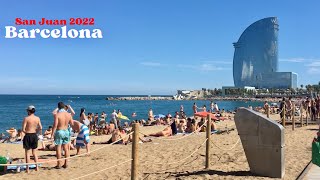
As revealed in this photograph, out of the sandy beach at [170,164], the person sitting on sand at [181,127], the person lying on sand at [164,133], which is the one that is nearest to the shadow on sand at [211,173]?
the sandy beach at [170,164]

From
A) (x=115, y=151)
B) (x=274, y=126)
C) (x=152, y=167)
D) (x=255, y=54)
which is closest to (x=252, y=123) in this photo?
(x=274, y=126)

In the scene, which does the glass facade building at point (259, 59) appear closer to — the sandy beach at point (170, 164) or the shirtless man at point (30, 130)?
the sandy beach at point (170, 164)

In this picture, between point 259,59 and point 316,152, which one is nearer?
point 316,152

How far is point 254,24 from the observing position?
167625 millimetres

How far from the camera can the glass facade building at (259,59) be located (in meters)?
164

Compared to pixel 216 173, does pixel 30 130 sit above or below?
above

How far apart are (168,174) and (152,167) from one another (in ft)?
3.04

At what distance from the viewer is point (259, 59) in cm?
16438

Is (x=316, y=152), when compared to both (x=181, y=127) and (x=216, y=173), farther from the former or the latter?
(x=181, y=127)

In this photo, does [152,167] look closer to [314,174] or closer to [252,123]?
[252,123]

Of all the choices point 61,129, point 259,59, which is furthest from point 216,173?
point 259,59

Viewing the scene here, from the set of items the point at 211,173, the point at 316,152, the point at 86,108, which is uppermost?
the point at 316,152

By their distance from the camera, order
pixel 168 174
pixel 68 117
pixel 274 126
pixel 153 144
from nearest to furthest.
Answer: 1. pixel 274 126
2. pixel 168 174
3. pixel 68 117
4. pixel 153 144

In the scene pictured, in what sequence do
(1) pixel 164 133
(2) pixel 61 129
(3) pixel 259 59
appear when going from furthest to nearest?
(3) pixel 259 59 < (1) pixel 164 133 < (2) pixel 61 129
